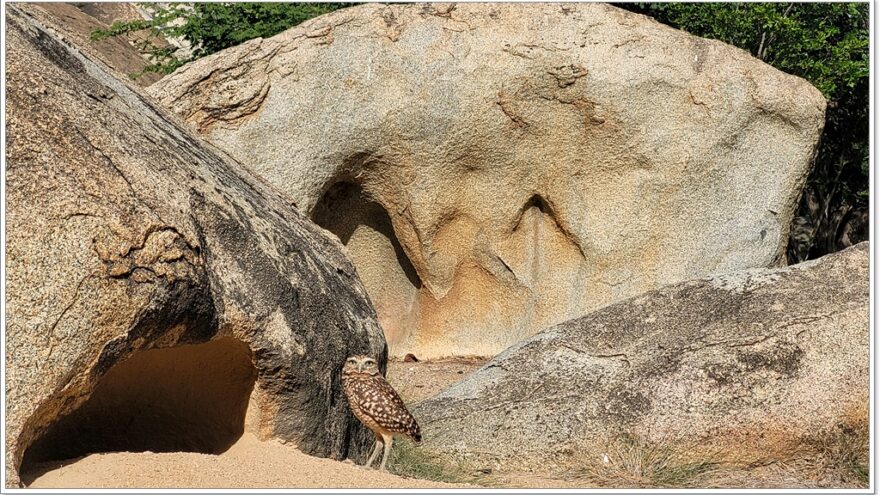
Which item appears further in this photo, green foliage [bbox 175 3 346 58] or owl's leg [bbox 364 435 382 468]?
green foliage [bbox 175 3 346 58]

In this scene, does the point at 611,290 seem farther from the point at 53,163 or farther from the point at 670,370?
the point at 53,163

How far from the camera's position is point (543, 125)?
36.2 feet

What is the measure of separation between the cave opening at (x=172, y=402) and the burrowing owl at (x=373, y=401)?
516 millimetres

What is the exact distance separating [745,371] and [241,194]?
290cm

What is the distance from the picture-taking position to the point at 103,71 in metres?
6.93

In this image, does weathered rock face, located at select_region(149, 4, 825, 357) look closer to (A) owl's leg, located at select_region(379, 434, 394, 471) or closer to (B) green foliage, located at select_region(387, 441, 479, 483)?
(B) green foliage, located at select_region(387, 441, 479, 483)

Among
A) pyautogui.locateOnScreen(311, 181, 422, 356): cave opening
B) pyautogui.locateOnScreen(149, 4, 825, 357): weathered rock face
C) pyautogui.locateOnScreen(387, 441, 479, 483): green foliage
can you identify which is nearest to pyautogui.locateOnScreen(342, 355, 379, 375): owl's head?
pyautogui.locateOnScreen(387, 441, 479, 483): green foliage

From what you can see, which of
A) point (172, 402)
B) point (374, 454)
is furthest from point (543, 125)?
point (172, 402)

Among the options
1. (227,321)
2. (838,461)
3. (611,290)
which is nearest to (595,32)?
(611,290)

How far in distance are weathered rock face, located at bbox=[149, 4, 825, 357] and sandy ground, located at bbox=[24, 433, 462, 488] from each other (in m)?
4.86

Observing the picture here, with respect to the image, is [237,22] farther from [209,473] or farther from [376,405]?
[209,473]

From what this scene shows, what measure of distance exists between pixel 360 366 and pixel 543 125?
16.0 feet

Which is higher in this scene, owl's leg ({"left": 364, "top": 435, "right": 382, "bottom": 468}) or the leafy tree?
owl's leg ({"left": 364, "top": 435, "right": 382, "bottom": 468})

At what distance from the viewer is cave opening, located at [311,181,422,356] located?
1145 cm
